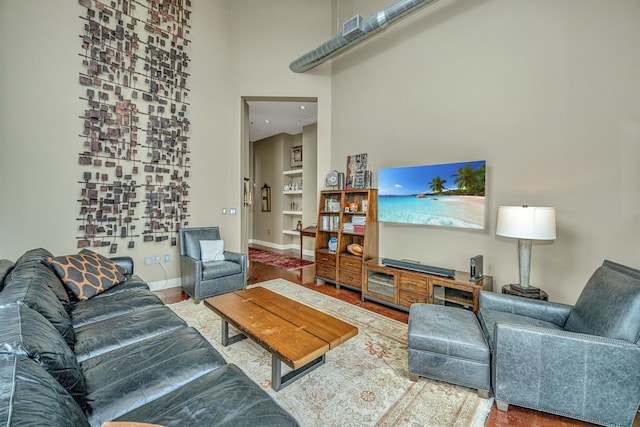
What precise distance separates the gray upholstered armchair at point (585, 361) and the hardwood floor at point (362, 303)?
9cm

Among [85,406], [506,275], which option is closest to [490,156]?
[506,275]

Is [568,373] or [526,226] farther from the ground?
[526,226]

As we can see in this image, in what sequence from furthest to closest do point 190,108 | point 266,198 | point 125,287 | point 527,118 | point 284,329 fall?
point 266,198 → point 190,108 → point 527,118 → point 125,287 → point 284,329

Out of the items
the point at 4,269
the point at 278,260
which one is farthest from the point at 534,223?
the point at 278,260

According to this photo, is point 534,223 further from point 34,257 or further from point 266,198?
point 266,198

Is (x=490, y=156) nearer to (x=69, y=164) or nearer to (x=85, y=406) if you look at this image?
(x=85, y=406)

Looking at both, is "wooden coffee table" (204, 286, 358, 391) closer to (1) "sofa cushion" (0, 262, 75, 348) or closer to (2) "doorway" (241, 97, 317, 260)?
(1) "sofa cushion" (0, 262, 75, 348)

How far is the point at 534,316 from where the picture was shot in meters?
2.17

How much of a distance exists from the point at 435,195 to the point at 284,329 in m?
2.45

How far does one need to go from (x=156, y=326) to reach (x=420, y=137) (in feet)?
11.9

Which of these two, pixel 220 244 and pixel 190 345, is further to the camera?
pixel 220 244

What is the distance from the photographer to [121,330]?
6.13 feet

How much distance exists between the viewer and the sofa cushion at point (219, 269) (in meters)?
3.57

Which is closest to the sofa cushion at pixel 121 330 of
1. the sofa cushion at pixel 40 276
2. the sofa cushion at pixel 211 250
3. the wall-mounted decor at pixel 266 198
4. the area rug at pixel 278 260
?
the sofa cushion at pixel 40 276
